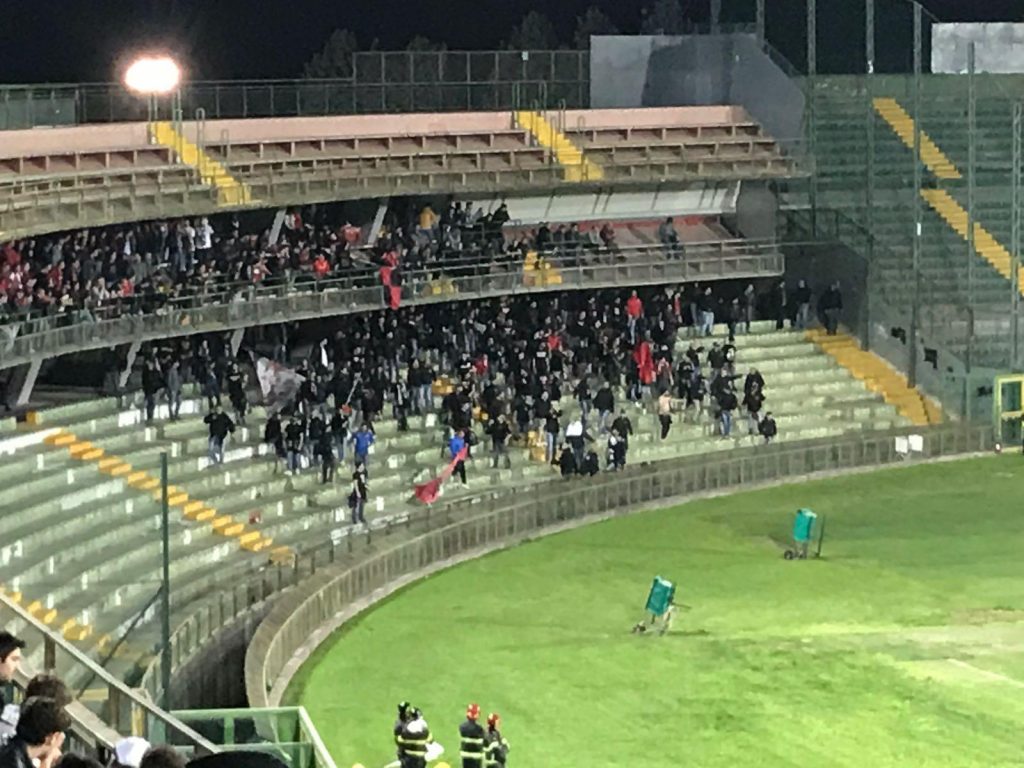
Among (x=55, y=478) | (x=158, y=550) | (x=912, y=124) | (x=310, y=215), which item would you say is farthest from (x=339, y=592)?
(x=912, y=124)

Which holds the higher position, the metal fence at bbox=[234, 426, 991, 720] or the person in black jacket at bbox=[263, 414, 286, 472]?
the person in black jacket at bbox=[263, 414, 286, 472]

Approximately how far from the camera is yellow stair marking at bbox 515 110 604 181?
3469 centimetres

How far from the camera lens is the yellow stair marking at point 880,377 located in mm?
34969

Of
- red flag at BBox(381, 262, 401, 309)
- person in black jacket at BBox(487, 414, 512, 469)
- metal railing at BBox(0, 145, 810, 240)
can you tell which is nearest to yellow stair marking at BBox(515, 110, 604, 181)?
metal railing at BBox(0, 145, 810, 240)

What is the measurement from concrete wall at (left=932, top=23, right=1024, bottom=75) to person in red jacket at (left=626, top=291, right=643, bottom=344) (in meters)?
11.0

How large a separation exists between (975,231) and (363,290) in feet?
47.7

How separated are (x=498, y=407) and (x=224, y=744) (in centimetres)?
1633

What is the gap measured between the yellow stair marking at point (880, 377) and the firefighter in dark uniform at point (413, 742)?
67.7 ft

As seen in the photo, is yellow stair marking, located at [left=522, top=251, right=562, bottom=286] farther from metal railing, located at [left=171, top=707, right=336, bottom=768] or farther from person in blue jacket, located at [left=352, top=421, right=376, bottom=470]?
metal railing, located at [left=171, top=707, right=336, bottom=768]

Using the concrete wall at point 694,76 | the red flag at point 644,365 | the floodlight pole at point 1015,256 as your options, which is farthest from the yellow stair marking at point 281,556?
the concrete wall at point 694,76

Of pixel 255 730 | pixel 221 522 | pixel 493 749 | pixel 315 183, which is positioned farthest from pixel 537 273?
pixel 255 730

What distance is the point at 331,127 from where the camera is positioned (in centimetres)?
3225

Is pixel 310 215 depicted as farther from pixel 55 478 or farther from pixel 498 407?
pixel 55 478

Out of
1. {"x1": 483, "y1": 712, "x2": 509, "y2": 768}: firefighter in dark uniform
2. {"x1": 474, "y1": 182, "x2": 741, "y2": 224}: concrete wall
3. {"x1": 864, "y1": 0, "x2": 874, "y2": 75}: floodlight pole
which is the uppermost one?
{"x1": 864, "y1": 0, "x2": 874, "y2": 75}: floodlight pole
